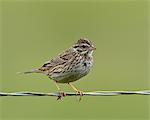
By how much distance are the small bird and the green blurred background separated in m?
2.76

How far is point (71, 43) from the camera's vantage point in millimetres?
20078

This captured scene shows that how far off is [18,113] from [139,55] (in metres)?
5.57

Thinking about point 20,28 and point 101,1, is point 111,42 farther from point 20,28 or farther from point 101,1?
point 101,1

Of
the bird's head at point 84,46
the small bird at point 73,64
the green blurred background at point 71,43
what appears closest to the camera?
the small bird at point 73,64

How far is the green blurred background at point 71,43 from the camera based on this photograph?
16938 mm

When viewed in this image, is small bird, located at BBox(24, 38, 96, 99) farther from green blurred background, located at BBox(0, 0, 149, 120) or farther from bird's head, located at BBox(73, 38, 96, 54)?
green blurred background, located at BBox(0, 0, 149, 120)

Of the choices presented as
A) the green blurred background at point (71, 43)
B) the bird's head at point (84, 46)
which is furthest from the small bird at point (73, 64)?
the green blurred background at point (71, 43)

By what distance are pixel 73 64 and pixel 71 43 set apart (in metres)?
6.95

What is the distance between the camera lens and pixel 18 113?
16359 millimetres

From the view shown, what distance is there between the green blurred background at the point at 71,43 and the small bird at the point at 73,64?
9.07 ft

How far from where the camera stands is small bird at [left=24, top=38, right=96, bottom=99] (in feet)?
42.8

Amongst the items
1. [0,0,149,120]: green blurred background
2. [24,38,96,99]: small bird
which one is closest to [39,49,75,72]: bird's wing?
[24,38,96,99]: small bird

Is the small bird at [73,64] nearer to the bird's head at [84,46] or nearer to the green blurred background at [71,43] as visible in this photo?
the bird's head at [84,46]

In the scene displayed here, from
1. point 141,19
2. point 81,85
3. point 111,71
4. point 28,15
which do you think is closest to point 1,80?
point 81,85
